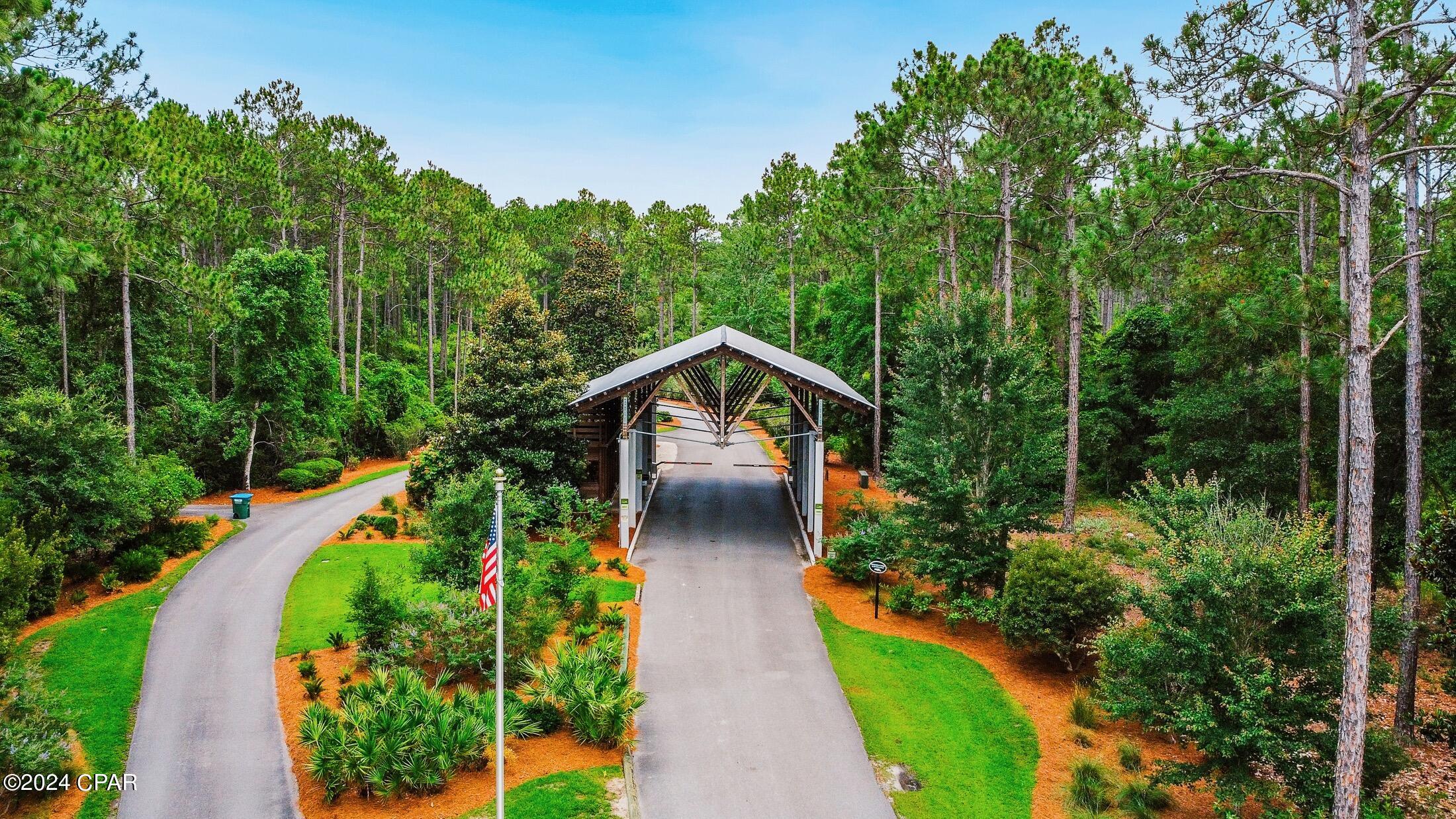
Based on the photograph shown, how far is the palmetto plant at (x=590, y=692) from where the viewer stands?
11.7 m

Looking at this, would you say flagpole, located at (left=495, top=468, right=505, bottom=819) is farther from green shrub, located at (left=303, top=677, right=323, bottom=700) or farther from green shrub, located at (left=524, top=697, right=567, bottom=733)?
green shrub, located at (left=303, top=677, right=323, bottom=700)

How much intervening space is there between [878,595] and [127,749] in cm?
1409

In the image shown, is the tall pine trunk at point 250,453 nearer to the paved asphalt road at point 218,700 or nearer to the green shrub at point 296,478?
the green shrub at point 296,478

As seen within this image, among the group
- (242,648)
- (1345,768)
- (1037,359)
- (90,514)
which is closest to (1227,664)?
(1345,768)

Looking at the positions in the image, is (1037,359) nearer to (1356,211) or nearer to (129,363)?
(1356,211)

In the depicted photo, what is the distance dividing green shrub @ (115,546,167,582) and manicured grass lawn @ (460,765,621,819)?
44.5 ft

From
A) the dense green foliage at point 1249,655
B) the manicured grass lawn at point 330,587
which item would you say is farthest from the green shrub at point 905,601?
the manicured grass lawn at point 330,587

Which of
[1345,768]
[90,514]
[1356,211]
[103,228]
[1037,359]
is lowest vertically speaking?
[1345,768]

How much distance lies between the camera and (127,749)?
1126 centimetres

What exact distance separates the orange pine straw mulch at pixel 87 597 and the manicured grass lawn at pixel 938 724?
1610 centimetres

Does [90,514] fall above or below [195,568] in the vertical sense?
above

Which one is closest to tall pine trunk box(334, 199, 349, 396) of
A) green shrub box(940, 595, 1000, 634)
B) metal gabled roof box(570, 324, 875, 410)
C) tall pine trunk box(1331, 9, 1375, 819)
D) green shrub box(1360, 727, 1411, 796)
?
metal gabled roof box(570, 324, 875, 410)

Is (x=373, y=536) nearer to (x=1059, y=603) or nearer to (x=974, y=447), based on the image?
(x=974, y=447)

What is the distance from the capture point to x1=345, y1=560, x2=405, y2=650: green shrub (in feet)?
45.1
